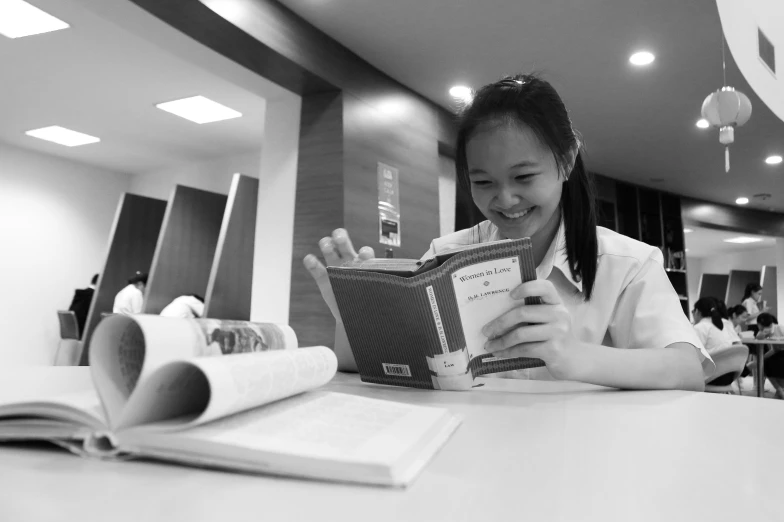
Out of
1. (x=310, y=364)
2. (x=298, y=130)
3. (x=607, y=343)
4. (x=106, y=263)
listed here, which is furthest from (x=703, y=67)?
(x=106, y=263)

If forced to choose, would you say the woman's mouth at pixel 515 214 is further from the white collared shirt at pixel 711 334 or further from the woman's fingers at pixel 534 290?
the white collared shirt at pixel 711 334

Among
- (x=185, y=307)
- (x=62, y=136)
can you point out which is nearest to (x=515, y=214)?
(x=185, y=307)

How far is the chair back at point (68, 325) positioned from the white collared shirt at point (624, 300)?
586 cm

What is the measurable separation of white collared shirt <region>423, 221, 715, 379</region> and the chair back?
5862 mm

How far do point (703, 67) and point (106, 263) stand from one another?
547 cm

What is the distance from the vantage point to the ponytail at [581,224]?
1.20 meters

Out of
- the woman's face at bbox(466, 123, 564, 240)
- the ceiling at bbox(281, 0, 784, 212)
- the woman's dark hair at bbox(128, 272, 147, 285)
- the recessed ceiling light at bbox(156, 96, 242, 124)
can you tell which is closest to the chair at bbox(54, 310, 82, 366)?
the woman's dark hair at bbox(128, 272, 147, 285)

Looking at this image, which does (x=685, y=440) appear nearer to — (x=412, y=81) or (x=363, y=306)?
Result: (x=363, y=306)

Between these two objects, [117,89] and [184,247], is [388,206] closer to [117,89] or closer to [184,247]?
[184,247]

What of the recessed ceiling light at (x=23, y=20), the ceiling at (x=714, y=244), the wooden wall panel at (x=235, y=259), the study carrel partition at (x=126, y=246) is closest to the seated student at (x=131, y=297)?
the study carrel partition at (x=126, y=246)

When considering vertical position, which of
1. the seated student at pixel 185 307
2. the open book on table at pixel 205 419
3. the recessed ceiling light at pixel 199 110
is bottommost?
the seated student at pixel 185 307

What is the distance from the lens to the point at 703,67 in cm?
439

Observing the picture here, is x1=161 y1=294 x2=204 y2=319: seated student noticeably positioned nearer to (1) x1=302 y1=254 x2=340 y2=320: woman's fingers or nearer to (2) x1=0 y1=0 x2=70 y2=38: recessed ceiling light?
(2) x1=0 y1=0 x2=70 y2=38: recessed ceiling light

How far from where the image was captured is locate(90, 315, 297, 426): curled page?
46 cm
